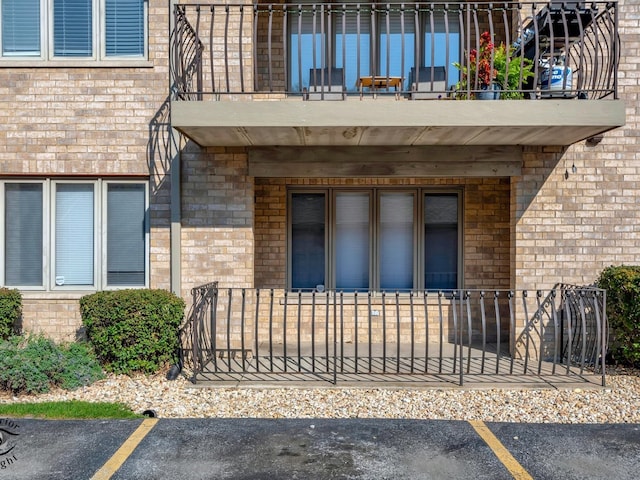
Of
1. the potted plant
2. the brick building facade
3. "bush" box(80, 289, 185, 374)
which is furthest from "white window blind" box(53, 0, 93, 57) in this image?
the potted plant

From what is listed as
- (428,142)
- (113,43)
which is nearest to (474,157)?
(428,142)

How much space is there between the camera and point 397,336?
575cm

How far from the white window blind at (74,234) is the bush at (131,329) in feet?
3.47

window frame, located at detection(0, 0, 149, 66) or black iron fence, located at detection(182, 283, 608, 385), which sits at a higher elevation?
window frame, located at detection(0, 0, 149, 66)

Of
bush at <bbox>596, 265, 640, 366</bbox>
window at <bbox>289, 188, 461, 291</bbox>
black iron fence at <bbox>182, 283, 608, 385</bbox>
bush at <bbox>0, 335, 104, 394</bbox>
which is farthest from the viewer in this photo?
window at <bbox>289, 188, 461, 291</bbox>

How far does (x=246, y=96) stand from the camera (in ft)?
25.0

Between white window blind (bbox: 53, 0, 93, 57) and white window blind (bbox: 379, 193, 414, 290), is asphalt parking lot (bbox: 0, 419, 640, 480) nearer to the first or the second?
white window blind (bbox: 379, 193, 414, 290)

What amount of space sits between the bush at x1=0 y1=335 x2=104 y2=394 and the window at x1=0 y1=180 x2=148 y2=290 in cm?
117

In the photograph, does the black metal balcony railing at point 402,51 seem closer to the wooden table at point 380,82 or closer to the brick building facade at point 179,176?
the wooden table at point 380,82

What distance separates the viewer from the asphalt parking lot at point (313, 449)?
4211 millimetres

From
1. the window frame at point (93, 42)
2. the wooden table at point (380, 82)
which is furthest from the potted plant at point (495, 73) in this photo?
the window frame at point (93, 42)

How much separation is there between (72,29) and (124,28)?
28.5 inches

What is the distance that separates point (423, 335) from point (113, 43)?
20.4ft

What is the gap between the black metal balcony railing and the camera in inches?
258
